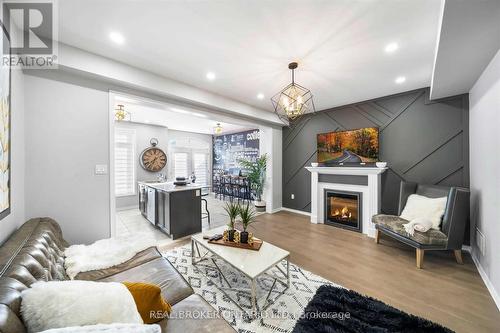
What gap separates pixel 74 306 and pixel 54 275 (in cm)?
80

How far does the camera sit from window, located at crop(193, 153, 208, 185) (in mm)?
8213

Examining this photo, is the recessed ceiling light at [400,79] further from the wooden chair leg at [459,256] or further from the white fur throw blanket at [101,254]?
the white fur throw blanket at [101,254]

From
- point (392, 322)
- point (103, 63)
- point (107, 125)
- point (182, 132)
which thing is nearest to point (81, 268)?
point (107, 125)

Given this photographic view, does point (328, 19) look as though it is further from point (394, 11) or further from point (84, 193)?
point (84, 193)

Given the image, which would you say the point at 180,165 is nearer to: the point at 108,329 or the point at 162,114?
the point at 162,114

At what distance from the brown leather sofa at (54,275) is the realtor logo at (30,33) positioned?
1482mm

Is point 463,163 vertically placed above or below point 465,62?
below

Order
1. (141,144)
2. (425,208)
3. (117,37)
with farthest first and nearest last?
1. (141,144)
2. (425,208)
3. (117,37)

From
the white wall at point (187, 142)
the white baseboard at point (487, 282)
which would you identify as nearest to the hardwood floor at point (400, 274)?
the white baseboard at point (487, 282)

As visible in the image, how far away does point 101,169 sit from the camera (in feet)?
8.71

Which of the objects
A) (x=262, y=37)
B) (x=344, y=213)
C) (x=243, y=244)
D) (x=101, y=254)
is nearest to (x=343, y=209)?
(x=344, y=213)

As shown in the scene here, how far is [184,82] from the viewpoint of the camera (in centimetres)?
323

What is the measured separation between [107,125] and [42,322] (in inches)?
99.4

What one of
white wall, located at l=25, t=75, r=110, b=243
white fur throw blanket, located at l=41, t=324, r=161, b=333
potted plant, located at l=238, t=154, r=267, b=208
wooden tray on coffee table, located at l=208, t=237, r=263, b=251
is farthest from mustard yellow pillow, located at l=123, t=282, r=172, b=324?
potted plant, located at l=238, t=154, r=267, b=208
